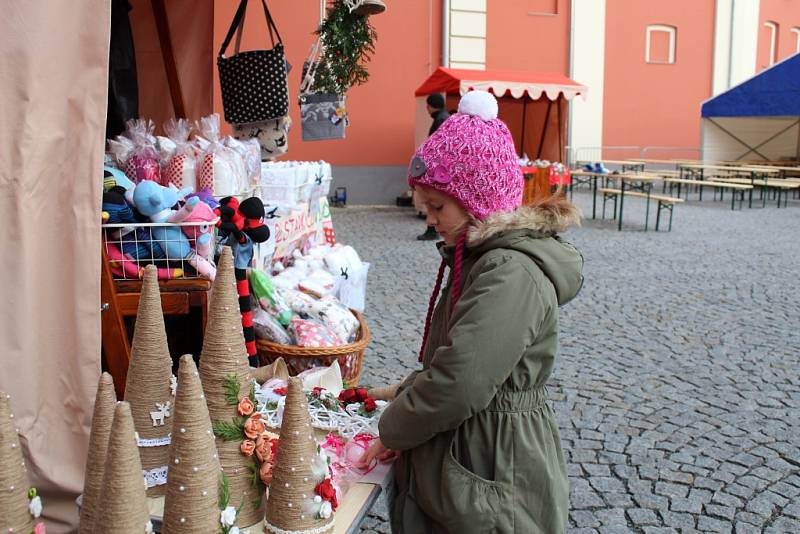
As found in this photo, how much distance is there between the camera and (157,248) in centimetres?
279

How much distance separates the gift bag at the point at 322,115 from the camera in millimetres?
5461

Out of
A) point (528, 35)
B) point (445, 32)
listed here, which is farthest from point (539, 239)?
point (528, 35)

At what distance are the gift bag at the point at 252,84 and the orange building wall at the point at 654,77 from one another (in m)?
15.4

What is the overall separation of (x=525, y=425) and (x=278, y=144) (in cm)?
339

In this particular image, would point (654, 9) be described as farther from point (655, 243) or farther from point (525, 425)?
point (525, 425)

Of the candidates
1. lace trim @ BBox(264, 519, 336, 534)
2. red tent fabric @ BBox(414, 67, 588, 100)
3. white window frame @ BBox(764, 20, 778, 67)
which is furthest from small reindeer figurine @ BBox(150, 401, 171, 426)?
white window frame @ BBox(764, 20, 778, 67)

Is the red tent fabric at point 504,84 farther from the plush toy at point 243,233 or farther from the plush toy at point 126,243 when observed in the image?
the plush toy at point 126,243

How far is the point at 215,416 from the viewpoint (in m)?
1.71

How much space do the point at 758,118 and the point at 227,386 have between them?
21650 millimetres

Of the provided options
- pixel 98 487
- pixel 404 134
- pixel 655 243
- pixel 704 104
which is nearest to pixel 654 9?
pixel 704 104

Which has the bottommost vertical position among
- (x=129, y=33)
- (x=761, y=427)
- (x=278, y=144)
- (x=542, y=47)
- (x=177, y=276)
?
(x=761, y=427)

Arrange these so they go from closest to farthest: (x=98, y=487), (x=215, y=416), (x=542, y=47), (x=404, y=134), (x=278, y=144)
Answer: (x=98, y=487) < (x=215, y=416) < (x=278, y=144) < (x=404, y=134) < (x=542, y=47)

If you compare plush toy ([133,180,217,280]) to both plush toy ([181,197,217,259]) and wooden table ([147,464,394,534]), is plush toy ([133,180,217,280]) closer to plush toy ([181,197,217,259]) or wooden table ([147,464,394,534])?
plush toy ([181,197,217,259])

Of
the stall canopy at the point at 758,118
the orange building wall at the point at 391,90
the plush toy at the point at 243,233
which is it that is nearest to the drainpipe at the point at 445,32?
the orange building wall at the point at 391,90
